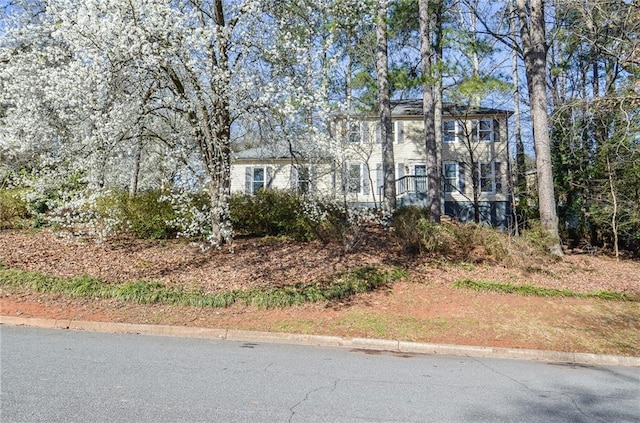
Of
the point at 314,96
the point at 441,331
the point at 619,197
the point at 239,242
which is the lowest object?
the point at 441,331

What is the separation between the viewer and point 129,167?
1195 cm

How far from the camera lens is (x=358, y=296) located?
977 cm

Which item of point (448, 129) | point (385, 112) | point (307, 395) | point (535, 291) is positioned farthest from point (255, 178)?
point (307, 395)

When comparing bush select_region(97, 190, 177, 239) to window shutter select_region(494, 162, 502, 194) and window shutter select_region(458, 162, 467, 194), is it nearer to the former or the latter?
window shutter select_region(458, 162, 467, 194)

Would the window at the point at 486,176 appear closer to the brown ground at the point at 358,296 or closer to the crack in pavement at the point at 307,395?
the brown ground at the point at 358,296

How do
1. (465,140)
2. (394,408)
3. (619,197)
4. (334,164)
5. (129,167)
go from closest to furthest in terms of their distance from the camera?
(394,408)
(334,164)
(129,167)
(619,197)
(465,140)

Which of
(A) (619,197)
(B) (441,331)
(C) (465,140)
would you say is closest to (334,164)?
(B) (441,331)

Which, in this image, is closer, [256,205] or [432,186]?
[256,205]

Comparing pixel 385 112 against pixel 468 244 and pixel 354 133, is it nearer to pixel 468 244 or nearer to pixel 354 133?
pixel 354 133

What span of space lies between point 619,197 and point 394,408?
49.6ft

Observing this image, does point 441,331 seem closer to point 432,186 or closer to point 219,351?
point 219,351

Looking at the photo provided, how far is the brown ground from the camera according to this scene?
26.7 feet

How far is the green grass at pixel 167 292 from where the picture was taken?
8.81 metres

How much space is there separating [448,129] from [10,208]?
70.5ft
